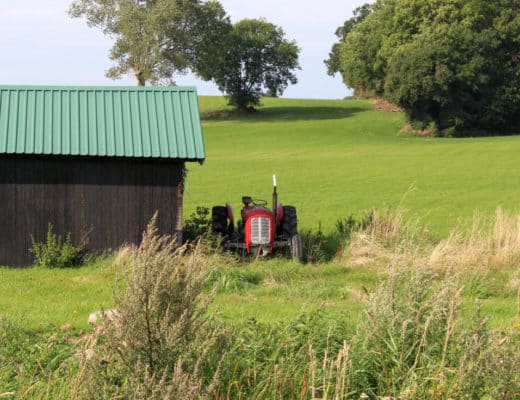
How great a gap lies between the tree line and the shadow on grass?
1.63 m

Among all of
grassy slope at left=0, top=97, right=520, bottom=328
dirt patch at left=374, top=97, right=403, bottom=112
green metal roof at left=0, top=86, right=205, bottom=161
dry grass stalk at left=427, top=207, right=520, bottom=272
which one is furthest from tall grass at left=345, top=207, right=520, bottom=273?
dirt patch at left=374, top=97, right=403, bottom=112

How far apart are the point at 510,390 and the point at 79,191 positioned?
11068 millimetres

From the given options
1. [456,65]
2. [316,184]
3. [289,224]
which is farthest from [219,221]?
[456,65]

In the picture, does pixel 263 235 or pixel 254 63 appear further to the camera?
pixel 254 63

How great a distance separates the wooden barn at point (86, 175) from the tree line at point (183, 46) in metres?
48.5

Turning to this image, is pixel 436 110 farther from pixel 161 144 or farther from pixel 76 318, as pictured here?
pixel 76 318

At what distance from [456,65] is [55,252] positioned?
51589mm

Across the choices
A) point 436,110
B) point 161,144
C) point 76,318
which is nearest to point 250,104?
point 436,110

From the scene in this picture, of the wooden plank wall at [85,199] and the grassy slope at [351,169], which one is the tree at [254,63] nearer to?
the grassy slope at [351,169]

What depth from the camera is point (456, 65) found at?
61.9 meters

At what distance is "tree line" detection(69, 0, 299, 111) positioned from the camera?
6309cm

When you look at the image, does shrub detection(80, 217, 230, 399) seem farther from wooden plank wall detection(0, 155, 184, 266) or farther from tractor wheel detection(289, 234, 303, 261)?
wooden plank wall detection(0, 155, 184, 266)

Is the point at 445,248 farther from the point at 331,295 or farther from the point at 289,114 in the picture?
the point at 289,114

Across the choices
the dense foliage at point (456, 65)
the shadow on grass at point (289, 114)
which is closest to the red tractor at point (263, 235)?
the dense foliage at point (456, 65)
